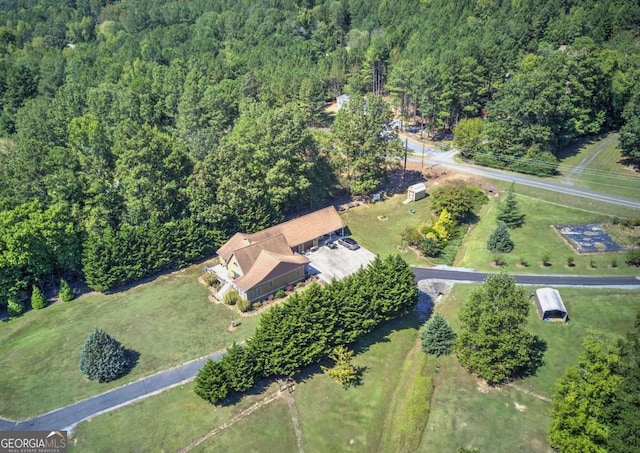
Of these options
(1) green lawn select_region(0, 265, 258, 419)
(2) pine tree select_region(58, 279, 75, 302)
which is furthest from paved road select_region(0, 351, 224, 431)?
(2) pine tree select_region(58, 279, 75, 302)

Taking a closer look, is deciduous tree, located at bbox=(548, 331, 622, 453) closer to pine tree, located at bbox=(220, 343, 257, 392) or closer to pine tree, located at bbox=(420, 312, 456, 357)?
pine tree, located at bbox=(420, 312, 456, 357)

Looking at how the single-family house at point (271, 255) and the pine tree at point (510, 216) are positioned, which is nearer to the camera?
the single-family house at point (271, 255)

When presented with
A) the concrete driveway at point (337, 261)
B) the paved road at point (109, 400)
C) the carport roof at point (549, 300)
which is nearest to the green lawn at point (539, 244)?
the carport roof at point (549, 300)

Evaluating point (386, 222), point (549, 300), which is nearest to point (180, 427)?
point (549, 300)

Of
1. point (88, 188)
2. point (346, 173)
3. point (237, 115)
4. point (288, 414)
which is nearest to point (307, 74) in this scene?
point (237, 115)

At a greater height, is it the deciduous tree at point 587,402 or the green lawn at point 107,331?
the deciduous tree at point 587,402

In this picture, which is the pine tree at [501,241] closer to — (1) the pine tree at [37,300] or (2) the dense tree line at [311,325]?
(2) the dense tree line at [311,325]

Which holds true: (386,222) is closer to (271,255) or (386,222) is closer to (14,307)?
(271,255)

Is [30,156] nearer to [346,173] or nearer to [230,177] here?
[230,177]
